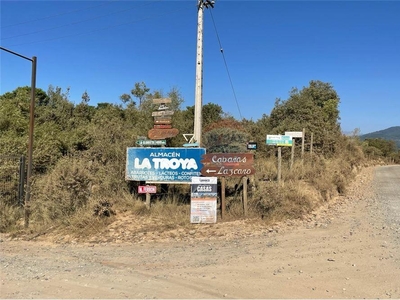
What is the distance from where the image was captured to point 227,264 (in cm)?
557

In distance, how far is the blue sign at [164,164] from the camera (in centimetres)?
948

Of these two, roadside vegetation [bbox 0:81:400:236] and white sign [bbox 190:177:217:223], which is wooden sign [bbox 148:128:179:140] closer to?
roadside vegetation [bbox 0:81:400:236]

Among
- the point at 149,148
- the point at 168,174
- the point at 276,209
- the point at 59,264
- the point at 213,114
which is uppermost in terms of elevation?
the point at 213,114

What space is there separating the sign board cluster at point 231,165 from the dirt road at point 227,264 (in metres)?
1.36

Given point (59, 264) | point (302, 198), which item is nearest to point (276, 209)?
point (302, 198)

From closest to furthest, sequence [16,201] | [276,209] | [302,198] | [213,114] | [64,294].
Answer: [64,294]
[276,209]
[302,198]
[16,201]
[213,114]

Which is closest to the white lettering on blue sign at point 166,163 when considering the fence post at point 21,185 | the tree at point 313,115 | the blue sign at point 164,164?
the blue sign at point 164,164

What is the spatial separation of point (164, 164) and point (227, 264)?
454 centimetres

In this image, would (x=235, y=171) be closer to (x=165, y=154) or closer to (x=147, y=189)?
(x=165, y=154)

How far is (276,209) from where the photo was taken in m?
8.55

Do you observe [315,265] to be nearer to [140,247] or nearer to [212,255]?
[212,255]

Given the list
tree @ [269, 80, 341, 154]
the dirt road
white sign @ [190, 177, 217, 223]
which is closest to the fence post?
the dirt road

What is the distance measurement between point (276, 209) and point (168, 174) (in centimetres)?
306

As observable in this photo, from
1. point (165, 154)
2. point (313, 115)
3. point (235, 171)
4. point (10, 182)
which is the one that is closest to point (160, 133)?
point (165, 154)
